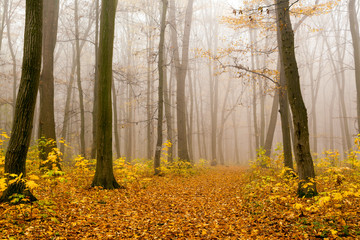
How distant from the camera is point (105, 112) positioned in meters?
7.21

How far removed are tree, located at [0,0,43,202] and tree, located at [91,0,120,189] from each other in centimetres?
240

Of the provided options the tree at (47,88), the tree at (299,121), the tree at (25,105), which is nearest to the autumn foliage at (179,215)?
the tree at (25,105)

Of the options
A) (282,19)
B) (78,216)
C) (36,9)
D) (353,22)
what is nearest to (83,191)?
(78,216)

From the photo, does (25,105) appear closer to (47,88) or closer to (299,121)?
(47,88)

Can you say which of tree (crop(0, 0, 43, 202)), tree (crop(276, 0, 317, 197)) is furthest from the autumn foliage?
tree (crop(276, 0, 317, 197))

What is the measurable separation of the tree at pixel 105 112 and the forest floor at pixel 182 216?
0.49 metres

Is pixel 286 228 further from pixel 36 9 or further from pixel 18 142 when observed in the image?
pixel 36 9

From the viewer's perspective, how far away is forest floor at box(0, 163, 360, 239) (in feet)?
13.0

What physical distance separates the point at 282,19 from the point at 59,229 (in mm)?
6895

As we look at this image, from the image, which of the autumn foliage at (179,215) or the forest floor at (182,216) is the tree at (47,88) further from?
the forest floor at (182,216)

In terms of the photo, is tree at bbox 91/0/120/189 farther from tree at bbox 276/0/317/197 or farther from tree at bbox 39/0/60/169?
tree at bbox 276/0/317/197

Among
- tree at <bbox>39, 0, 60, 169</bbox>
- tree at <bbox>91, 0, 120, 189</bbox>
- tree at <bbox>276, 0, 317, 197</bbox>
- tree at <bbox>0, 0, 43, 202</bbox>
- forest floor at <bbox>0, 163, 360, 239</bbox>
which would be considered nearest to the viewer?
forest floor at <bbox>0, 163, 360, 239</bbox>

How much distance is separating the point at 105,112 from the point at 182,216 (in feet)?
12.5

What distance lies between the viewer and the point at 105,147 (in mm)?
7156
